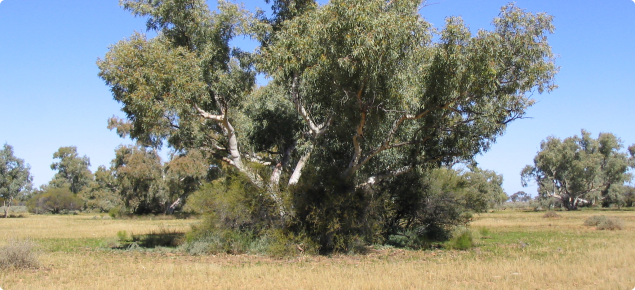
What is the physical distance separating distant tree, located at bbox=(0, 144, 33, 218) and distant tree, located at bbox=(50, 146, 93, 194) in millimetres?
50012

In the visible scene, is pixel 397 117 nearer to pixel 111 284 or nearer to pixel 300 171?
pixel 300 171

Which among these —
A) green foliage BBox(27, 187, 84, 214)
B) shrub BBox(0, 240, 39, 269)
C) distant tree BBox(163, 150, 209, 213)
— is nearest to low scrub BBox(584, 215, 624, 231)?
shrub BBox(0, 240, 39, 269)

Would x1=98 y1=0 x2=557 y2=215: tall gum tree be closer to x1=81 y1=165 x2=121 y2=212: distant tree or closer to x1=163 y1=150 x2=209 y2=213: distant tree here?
x1=163 y1=150 x2=209 y2=213: distant tree

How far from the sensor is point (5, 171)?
2756 inches

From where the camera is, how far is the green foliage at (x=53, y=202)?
9219cm

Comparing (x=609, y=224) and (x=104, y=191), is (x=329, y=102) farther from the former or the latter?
(x=104, y=191)

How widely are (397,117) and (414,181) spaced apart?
721 cm

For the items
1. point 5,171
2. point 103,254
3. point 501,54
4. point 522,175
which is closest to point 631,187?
point 522,175

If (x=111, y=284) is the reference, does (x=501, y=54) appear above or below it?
above

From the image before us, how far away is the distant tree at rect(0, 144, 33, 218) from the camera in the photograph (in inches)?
2729

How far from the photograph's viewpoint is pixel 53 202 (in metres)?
92.9

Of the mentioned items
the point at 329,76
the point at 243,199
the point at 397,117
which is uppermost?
the point at 329,76

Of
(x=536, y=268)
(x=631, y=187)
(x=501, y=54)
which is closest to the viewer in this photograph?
(x=536, y=268)

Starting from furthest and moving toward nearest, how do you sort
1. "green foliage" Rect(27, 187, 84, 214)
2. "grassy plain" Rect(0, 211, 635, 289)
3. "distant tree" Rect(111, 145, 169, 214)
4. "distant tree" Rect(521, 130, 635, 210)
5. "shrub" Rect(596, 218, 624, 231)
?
"green foliage" Rect(27, 187, 84, 214), "distant tree" Rect(521, 130, 635, 210), "distant tree" Rect(111, 145, 169, 214), "shrub" Rect(596, 218, 624, 231), "grassy plain" Rect(0, 211, 635, 289)
